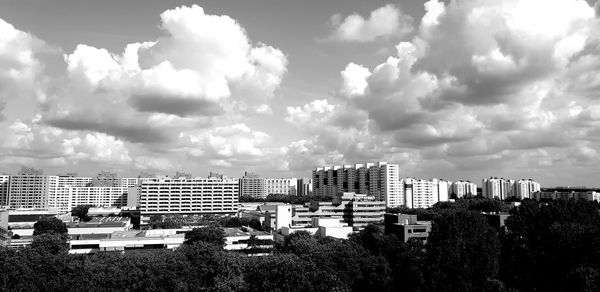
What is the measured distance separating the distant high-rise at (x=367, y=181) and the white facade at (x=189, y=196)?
24.1 meters

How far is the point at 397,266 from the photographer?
31609 mm

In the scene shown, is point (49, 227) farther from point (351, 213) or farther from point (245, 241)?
point (351, 213)

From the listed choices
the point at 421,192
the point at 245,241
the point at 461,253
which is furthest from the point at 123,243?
the point at 421,192

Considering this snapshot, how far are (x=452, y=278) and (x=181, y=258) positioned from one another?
17.9 metres

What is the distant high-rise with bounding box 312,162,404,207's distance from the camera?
113m

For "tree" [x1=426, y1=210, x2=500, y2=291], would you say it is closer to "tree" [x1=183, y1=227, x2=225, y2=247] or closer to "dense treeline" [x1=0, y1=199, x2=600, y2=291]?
"dense treeline" [x1=0, y1=199, x2=600, y2=291]

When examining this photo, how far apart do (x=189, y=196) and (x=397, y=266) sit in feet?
230

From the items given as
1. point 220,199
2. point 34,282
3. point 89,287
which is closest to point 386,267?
point 89,287

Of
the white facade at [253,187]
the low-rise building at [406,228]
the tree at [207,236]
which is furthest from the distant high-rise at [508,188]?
the tree at [207,236]

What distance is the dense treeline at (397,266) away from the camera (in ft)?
78.9

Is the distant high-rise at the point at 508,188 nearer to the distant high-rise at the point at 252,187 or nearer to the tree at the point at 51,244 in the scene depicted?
the distant high-rise at the point at 252,187

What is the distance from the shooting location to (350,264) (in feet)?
102

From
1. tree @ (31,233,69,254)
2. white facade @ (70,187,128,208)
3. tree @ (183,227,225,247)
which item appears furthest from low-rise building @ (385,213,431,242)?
white facade @ (70,187,128,208)

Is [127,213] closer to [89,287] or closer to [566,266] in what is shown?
[89,287]
